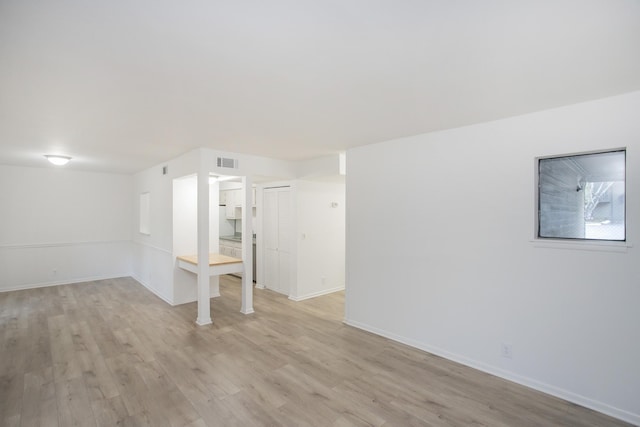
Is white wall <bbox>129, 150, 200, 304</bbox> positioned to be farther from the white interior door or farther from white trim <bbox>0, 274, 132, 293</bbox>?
the white interior door

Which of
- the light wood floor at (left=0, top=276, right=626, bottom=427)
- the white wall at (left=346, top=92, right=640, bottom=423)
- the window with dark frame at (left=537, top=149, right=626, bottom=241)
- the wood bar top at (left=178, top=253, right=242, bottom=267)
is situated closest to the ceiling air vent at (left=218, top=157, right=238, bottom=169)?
the wood bar top at (left=178, top=253, right=242, bottom=267)

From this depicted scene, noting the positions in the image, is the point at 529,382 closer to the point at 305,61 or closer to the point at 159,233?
the point at 305,61

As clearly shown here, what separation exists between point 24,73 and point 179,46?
1249 millimetres

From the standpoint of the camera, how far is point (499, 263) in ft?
9.89

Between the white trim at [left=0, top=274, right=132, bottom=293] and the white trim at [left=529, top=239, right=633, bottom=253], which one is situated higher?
the white trim at [left=529, top=239, right=633, bottom=253]

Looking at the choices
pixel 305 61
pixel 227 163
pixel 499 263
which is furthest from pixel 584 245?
pixel 227 163

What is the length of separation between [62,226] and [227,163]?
497 centimetres

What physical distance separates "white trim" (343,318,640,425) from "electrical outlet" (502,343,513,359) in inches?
5.8

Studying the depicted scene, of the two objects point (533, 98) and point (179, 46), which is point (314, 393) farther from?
point (533, 98)

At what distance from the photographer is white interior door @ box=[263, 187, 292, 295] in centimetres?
587

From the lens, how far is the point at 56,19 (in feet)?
4.86

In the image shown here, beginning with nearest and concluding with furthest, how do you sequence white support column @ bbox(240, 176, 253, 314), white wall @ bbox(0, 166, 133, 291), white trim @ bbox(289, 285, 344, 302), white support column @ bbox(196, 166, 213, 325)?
white support column @ bbox(196, 166, 213, 325), white support column @ bbox(240, 176, 253, 314), white trim @ bbox(289, 285, 344, 302), white wall @ bbox(0, 166, 133, 291)

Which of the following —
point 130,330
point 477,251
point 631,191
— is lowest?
point 130,330

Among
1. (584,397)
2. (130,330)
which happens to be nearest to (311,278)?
(130,330)
